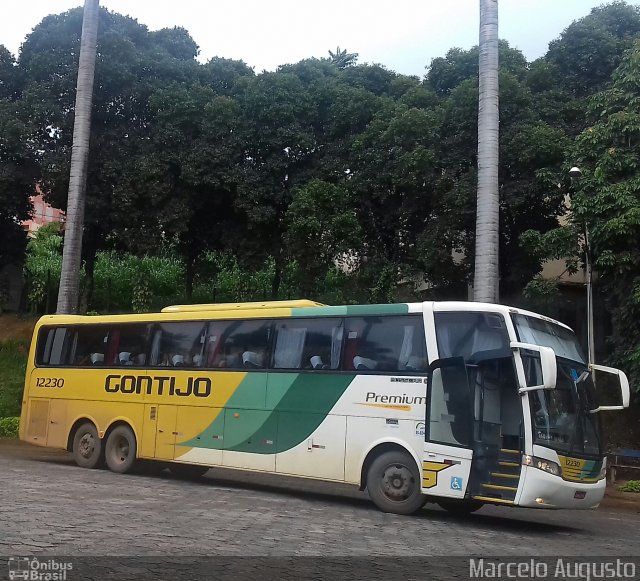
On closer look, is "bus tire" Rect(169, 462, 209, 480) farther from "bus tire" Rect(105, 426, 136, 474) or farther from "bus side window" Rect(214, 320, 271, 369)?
"bus side window" Rect(214, 320, 271, 369)

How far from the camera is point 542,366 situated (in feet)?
30.3

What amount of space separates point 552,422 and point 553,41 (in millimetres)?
15411

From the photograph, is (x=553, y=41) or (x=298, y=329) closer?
(x=298, y=329)

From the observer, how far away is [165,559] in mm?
6398

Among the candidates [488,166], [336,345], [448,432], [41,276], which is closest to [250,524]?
[448,432]

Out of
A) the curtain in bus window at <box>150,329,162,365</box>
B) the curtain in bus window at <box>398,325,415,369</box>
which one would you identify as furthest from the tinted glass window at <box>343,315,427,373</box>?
the curtain in bus window at <box>150,329,162,365</box>

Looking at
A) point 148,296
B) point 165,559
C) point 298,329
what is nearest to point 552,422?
point 298,329

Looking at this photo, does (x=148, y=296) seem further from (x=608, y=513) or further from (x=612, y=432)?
(x=608, y=513)

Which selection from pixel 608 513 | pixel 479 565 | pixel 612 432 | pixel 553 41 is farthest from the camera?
pixel 553 41

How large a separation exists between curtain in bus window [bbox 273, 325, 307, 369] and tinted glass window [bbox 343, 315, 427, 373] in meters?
0.91

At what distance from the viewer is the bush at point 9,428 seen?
21234 millimetres

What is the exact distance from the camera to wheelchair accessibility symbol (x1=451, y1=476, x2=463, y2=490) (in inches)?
390

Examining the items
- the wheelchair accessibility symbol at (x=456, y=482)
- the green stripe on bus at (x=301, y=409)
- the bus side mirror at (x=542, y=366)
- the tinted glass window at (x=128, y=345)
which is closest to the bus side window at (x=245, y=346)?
the green stripe on bus at (x=301, y=409)

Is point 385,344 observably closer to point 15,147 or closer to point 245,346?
point 245,346
